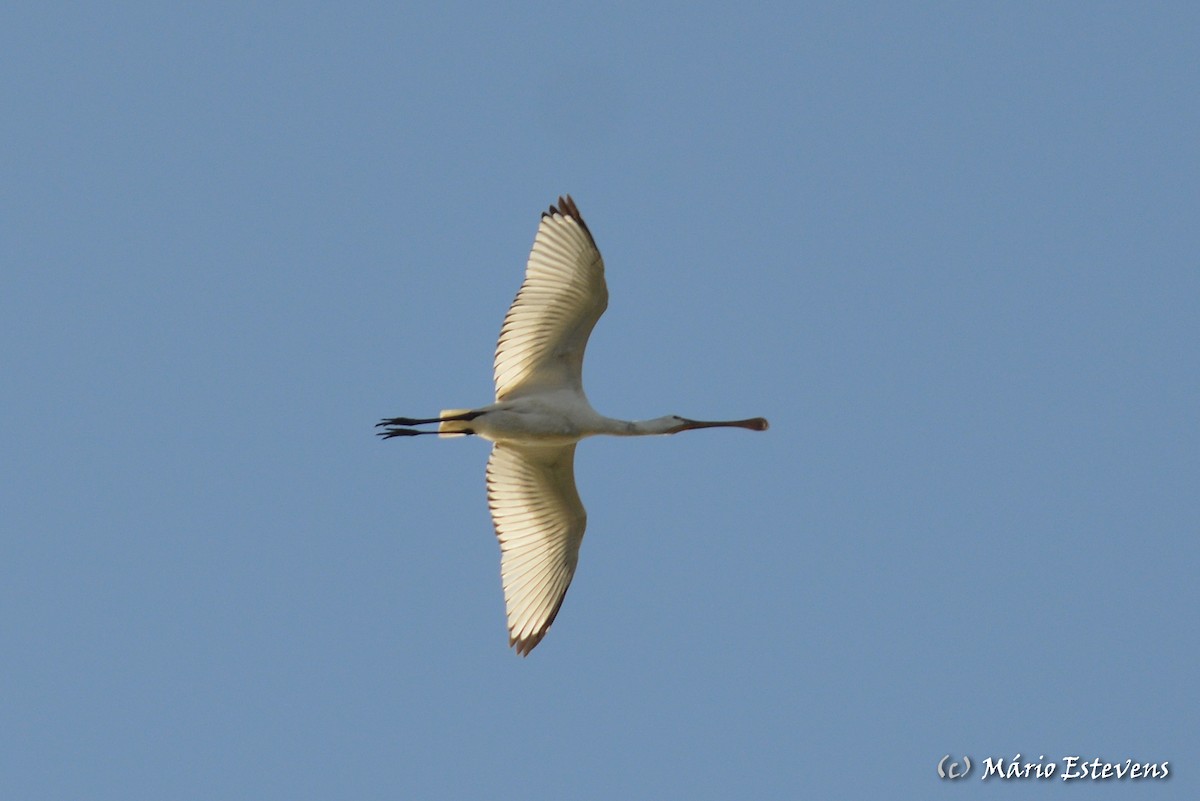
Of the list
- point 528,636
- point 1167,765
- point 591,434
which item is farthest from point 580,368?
point 1167,765

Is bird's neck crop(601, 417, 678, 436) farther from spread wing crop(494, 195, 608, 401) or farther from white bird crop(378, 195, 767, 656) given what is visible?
spread wing crop(494, 195, 608, 401)

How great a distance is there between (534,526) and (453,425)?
1.20 meters

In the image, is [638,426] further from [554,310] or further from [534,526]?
[534,526]

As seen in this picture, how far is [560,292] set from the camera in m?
13.1

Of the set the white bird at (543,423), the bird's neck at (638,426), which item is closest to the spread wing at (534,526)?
the white bird at (543,423)

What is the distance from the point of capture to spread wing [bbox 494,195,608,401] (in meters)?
12.9

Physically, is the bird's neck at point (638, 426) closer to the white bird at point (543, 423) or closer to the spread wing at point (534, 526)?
the white bird at point (543, 423)

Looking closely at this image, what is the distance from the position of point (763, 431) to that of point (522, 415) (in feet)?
7.06

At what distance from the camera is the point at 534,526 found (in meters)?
13.9

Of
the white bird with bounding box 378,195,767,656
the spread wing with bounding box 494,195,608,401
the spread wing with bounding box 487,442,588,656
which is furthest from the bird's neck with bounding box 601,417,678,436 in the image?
the spread wing with bounding box 487,442,588,656

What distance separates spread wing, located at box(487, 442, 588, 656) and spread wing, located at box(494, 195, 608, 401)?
65cm

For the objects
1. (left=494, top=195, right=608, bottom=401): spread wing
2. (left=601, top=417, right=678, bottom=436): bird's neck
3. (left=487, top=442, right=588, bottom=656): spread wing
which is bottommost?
(left=487, top=442, right=588, bottom=656): spread wing

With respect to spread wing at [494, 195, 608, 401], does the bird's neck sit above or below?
below

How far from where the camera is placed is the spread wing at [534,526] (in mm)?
13844
